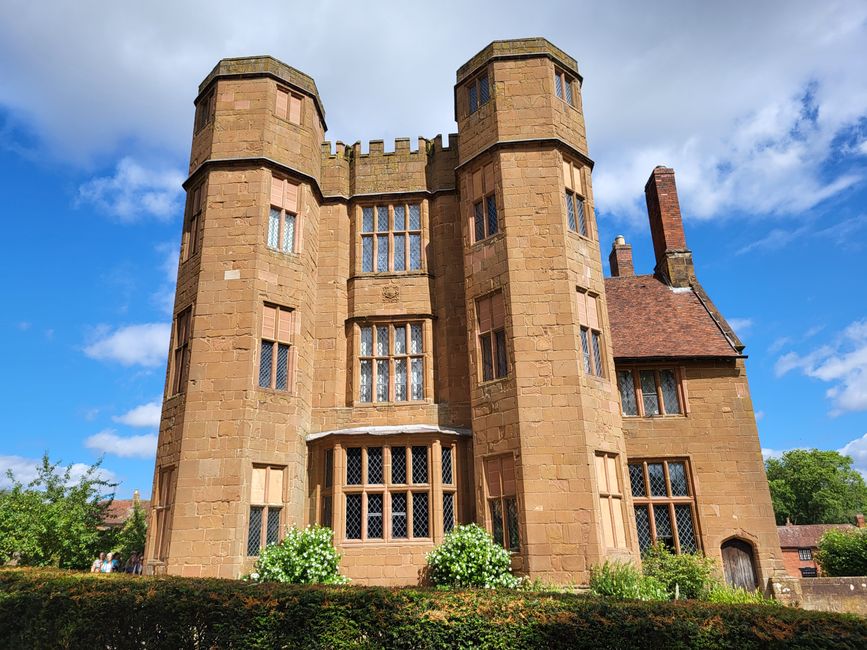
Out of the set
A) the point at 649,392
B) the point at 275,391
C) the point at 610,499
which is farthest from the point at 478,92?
the point at 610,499

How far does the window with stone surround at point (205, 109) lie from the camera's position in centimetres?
1725

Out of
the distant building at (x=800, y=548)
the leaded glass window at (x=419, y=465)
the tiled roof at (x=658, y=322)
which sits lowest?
the distant building at (x=800, y=548)

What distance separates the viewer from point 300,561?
12812mm

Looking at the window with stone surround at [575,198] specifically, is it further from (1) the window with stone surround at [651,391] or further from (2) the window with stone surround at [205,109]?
(2) the window with stone surround at [205,109]

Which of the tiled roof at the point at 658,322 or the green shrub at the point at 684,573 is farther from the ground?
the tiled roof at the point at 658,322

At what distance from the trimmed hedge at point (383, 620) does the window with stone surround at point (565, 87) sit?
13.5 m

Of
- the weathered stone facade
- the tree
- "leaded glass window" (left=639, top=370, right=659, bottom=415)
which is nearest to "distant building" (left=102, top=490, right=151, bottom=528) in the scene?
the weathered stone facade

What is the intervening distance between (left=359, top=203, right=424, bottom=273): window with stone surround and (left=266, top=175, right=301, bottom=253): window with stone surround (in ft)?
6.57

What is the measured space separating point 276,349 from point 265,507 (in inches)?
147

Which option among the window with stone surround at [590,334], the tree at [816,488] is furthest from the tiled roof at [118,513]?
the tree at [816,488]

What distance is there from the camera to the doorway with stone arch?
16.0 metres

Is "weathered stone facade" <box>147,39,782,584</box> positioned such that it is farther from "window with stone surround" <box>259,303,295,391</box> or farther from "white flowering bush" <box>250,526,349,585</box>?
"white flowering bush" <box>250,526,349,585</box>

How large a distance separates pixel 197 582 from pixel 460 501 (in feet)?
23.9

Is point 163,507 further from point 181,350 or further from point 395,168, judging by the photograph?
point 395,168
